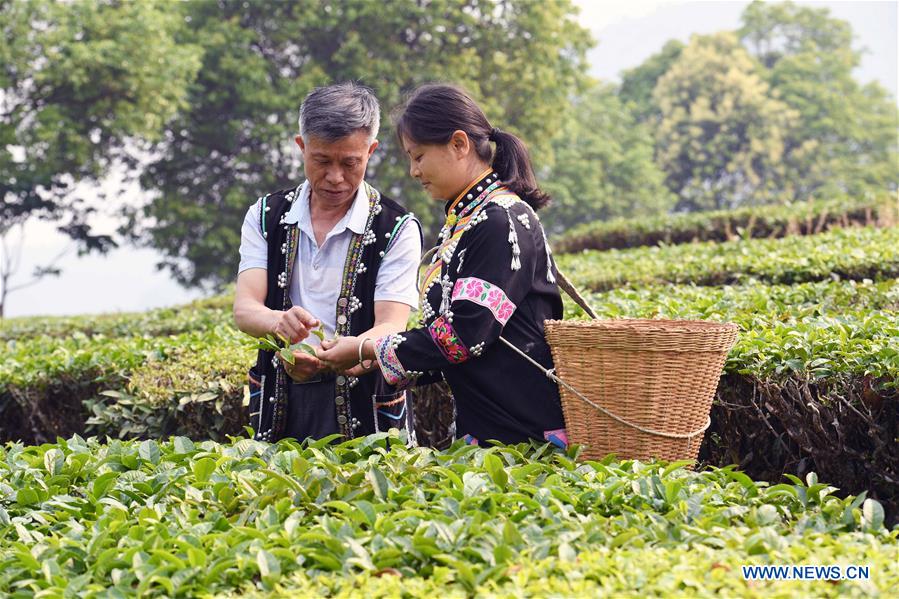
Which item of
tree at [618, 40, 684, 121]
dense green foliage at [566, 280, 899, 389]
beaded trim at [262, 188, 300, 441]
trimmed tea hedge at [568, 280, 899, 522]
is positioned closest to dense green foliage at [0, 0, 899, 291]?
tree at [618, 40, 684, 121]

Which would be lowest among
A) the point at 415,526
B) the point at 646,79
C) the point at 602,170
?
the point at 415,526

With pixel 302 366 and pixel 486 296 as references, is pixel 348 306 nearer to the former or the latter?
pixel 302 366

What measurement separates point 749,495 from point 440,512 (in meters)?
0.87

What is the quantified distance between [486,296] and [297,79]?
950 inches

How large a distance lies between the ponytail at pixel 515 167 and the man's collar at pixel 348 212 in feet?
1.76

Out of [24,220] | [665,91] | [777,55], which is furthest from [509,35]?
[777,55]

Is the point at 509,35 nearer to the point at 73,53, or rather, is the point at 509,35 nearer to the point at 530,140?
the point at 530,140

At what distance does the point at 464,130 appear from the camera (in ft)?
10.9

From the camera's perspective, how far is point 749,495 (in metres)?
2.82

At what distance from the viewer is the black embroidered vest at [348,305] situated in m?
3.63

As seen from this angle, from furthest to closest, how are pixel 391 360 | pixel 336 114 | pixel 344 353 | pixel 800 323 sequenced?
1. pixel 800 323
2. pixel 336 114
3. pixel 344 353
4. pixel 391 360

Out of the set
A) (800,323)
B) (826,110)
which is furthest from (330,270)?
(826,110)

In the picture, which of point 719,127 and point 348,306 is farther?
point 719,127

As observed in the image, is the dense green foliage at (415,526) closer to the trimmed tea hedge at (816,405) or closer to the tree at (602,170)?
the trimmed tea hedge at (816,405)
